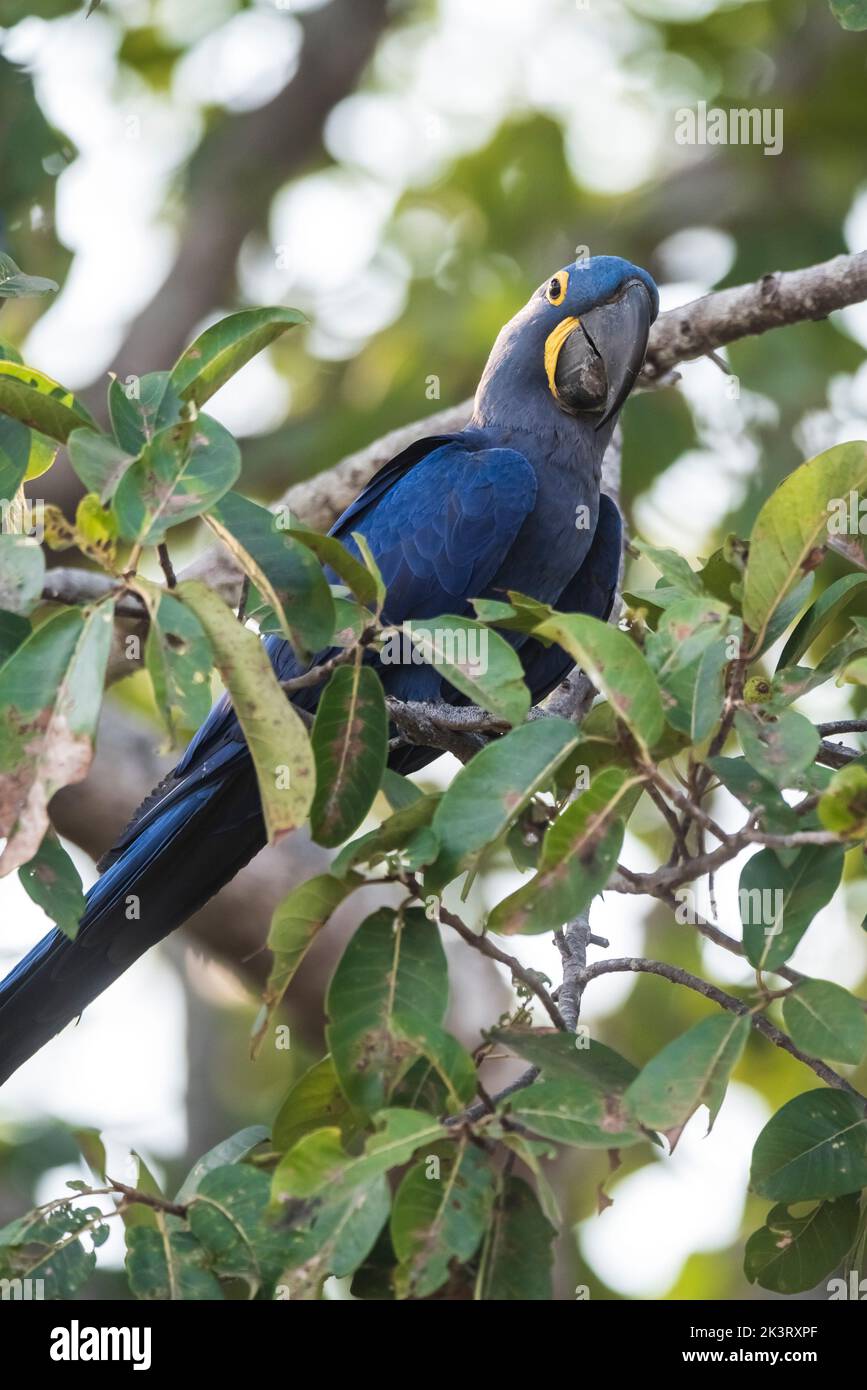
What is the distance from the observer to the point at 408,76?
7621 mm

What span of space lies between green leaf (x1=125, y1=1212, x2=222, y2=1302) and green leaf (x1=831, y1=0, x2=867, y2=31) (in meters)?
2.53

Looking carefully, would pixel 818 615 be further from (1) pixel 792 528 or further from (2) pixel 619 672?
(2) pixel 619 672

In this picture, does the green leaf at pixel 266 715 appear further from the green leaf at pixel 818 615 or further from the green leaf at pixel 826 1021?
the green leaf at pixel 818 615

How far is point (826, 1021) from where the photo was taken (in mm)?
2043

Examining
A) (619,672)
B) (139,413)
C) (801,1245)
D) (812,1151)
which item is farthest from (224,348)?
(801,1245)

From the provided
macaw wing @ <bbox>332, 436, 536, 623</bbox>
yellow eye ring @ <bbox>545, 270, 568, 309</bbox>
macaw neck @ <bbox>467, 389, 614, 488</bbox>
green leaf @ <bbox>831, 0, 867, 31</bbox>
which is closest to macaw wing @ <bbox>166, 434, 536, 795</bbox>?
macaw wing @ <bbox>332, 436, 536, 623</bbox>

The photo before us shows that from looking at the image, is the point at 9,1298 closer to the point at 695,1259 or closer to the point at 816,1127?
the point at 816,1127

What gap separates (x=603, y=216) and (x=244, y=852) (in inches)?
163

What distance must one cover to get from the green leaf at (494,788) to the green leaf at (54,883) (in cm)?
55

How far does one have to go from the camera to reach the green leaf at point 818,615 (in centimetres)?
267

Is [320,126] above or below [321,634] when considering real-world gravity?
above

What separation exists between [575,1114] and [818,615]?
1111 millimetres

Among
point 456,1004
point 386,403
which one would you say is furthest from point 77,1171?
point 386,403

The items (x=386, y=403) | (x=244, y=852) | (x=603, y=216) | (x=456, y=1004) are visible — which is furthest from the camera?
(x=603, y=216)
